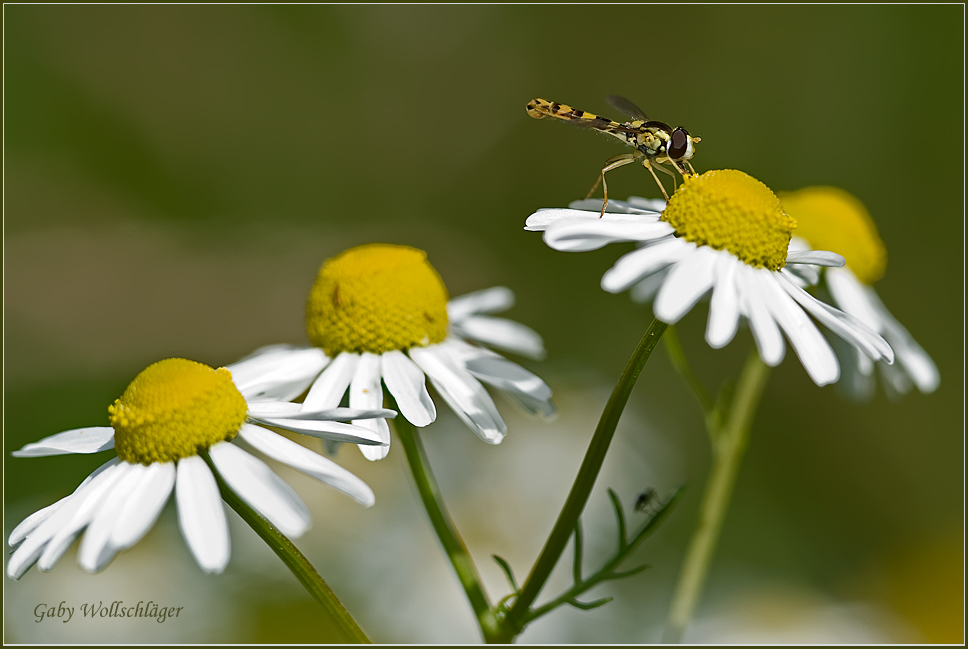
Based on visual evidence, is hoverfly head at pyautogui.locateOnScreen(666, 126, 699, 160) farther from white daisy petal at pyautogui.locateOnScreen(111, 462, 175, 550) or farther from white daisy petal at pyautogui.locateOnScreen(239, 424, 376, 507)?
white daisy petal at pyautogui.locateOnScreen(111, 462, 175, 550)

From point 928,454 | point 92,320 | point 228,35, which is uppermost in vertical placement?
point 228,35

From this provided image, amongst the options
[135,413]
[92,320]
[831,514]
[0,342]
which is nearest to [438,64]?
[92,320]

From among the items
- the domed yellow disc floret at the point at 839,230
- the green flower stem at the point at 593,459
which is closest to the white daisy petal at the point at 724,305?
the green flower stem at the point at 593,459

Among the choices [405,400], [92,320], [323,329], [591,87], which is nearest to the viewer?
[405,400]

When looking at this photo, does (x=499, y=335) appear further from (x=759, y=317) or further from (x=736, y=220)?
(x=759, y=317)

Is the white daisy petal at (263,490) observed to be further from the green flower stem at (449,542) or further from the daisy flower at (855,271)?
the daisy flower at (855,271)

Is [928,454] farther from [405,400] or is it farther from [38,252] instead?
[38,252]

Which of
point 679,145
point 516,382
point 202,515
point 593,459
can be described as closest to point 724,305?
point 593,459
